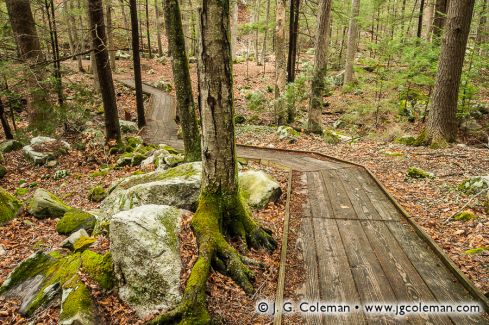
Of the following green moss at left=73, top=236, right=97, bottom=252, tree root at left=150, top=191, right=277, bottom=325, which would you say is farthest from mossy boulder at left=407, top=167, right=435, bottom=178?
green moss at left=73, top=236, right=97, bottom=252

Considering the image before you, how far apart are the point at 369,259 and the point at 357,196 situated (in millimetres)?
2477

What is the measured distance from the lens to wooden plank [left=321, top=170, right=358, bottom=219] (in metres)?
6.02

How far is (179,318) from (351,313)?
203cm

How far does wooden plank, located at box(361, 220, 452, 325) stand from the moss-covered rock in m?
6.70

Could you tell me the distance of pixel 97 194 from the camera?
324 inches

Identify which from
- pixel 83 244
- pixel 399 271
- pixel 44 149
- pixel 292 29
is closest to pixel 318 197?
pixel 399 271

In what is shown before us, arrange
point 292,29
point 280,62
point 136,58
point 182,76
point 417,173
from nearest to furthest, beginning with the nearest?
point 417,173, point 182,76, point 136,58, point 280,62, point 292,29

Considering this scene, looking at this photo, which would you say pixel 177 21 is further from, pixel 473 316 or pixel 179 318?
pixel 473 316

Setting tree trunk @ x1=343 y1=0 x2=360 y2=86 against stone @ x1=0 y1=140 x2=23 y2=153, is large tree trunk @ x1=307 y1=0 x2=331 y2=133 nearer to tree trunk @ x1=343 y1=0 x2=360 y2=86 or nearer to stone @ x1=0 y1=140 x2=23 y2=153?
tree trunk @ x1=343 y1=0 x2=360 y2=86

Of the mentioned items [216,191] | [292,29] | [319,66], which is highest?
[292,29]

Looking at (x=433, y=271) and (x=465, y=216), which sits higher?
(x=465, y=216)

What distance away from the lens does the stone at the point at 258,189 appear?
639 centimetres

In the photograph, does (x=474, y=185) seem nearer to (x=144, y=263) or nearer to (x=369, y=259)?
(x=369, y=259)

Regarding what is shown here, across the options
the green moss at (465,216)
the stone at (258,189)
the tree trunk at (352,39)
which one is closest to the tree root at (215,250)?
the stone at (258,189)
